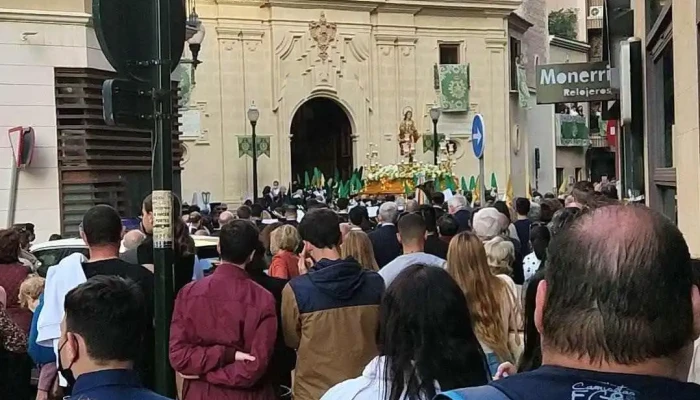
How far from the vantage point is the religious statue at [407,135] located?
136ft

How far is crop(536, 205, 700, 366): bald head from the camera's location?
5.74 ft

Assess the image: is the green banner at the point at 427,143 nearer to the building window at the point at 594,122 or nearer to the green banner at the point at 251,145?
the green banner at the point at 251,145

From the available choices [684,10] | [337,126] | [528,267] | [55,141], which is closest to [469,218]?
[528,267]

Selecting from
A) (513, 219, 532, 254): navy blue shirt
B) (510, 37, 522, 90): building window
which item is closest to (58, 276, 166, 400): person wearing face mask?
(513, 219, 532, 254): navy blue shirt

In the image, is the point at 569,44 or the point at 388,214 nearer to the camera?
the point at 388,214

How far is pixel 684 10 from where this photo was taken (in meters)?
7.70

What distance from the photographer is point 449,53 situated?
4400cm

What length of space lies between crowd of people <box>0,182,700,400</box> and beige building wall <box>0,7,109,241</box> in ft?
28.5

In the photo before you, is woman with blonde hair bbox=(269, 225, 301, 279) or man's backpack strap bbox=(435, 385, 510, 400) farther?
woman with blonde hair bbox=(269, 225, 301, 279)

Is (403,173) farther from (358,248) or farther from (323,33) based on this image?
(358,248)

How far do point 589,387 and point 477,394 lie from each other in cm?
20

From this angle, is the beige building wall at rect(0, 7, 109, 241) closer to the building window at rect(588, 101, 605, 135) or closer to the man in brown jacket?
the man in brown jacket

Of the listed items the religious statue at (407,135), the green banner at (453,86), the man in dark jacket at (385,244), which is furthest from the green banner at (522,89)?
the man in dark jacket at (385,244)

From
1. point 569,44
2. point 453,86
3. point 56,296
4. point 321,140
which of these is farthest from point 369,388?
point 569,44
